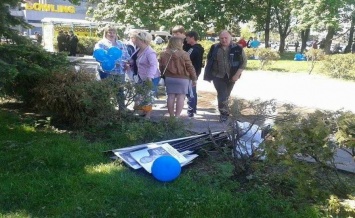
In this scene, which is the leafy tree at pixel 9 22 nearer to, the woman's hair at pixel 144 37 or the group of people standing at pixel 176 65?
the group of people standing at pixel 176 65

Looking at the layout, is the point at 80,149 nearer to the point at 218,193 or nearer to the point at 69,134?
the point at 69,134

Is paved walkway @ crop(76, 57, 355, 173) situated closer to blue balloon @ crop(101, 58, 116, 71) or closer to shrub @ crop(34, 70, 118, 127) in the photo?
blue balloon @ crop(101, 58, 116, 71)

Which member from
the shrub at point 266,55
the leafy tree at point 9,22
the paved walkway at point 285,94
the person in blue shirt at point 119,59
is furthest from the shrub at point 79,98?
the shrub at point 266,55

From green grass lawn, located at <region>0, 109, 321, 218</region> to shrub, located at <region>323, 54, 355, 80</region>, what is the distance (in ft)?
44.2

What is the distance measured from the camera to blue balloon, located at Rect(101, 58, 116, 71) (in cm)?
685

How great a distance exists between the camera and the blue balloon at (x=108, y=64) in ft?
22.5

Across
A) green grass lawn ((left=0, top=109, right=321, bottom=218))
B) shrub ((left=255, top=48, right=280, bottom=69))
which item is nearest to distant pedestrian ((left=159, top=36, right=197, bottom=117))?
green grass lawn ((left=0, top=109, right=321, bottom=218))

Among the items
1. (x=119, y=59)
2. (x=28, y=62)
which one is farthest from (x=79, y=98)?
(x=119, y=59)

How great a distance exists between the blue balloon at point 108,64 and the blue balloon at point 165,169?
3226mm

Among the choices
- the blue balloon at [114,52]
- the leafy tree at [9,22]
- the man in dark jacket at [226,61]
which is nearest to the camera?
the leafy tree at [9,22]

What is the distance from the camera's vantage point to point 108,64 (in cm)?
689

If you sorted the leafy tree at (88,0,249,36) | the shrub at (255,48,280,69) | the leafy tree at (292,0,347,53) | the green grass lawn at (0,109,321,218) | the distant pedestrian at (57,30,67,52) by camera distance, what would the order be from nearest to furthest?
the green grass lawn at (0,109,321,218)
the leafy tree at (88,0,249,36)
the shrub at (255,48,280,69)
the distant pedestrian at (57,30,67,52)
the leafy tree at (292,0,347,53)

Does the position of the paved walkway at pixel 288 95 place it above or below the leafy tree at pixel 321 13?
below

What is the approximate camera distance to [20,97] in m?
7.53
